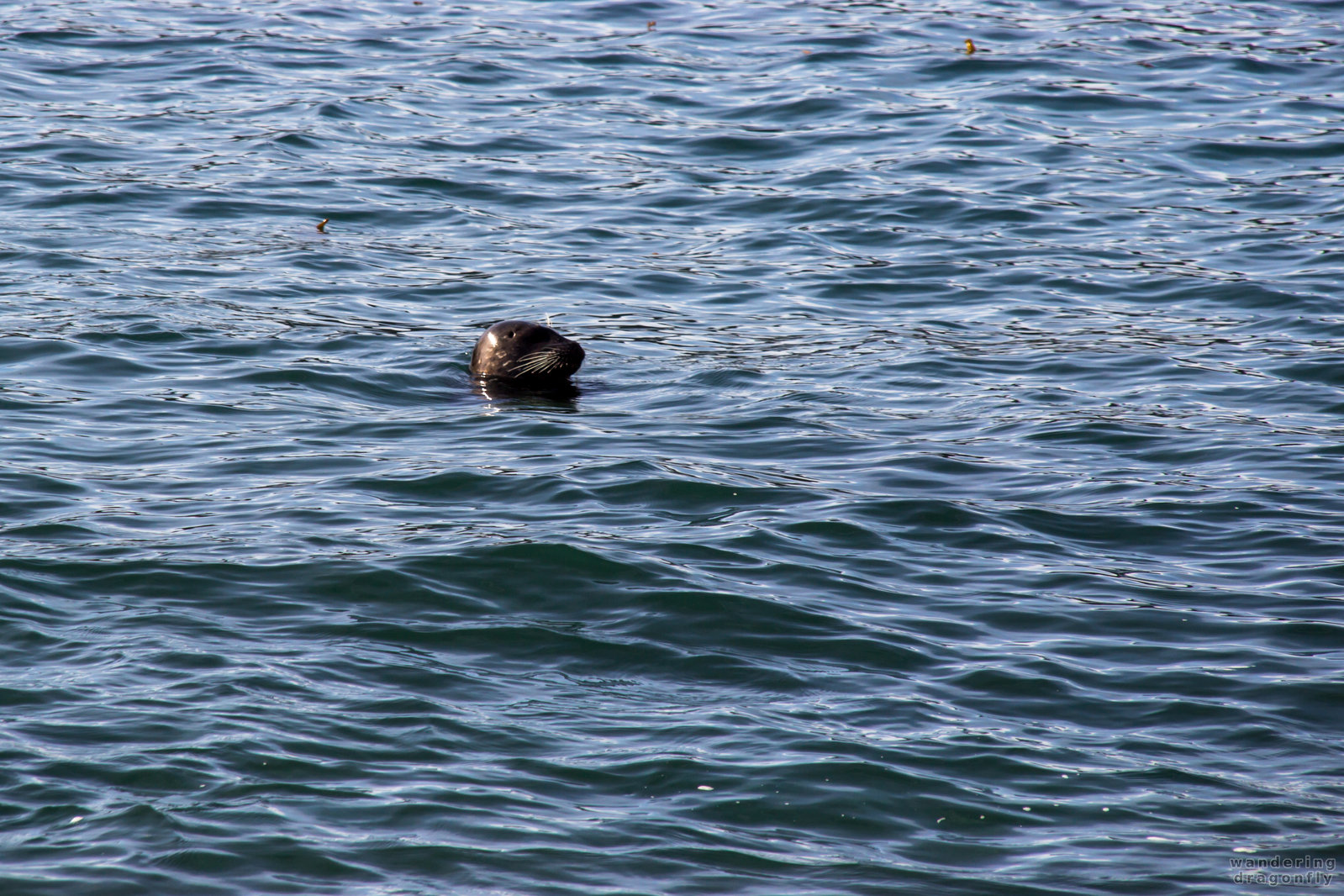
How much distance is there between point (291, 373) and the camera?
11297mm

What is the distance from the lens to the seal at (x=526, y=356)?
11281mm

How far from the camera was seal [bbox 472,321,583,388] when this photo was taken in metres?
11.3

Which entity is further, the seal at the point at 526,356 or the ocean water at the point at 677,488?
the seal at the point at 526,356

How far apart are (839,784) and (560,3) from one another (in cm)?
1981

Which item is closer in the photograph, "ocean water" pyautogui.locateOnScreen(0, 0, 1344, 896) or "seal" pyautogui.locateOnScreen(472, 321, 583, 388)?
"ocean water" pyautogui.locateOnScreen(0, 0, 1344, 896)

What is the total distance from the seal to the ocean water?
20 centimetres

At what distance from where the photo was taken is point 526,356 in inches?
445

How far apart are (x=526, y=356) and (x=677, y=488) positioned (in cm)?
242

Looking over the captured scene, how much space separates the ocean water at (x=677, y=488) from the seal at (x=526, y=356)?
0.66 feet

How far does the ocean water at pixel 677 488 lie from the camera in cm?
605

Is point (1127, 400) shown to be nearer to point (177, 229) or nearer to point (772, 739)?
point (772, 739)

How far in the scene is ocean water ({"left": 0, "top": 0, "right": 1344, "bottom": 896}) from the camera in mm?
6051

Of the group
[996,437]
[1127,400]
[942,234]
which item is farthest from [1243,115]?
[996,437]

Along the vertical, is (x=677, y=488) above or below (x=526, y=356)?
below
